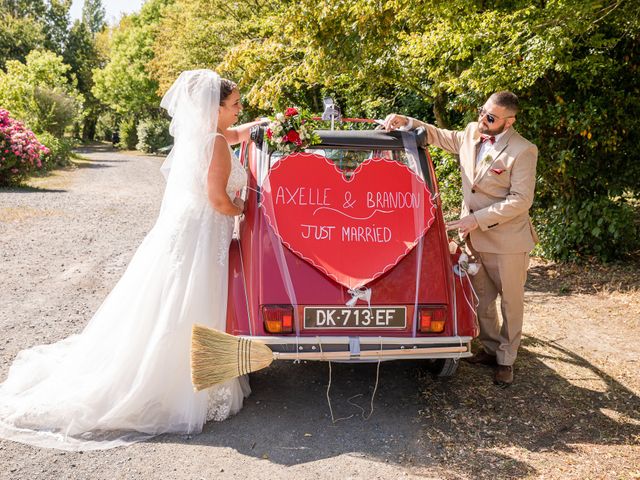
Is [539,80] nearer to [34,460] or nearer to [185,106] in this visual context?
[185,106]

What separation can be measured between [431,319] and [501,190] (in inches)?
53.2

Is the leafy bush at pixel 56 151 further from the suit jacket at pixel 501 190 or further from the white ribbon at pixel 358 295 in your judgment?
the white ribbon at pixel 358 295

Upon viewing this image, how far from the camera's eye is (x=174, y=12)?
104 ft


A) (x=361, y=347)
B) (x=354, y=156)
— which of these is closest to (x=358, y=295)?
(x=361, y=347)

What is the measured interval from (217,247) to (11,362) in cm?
227

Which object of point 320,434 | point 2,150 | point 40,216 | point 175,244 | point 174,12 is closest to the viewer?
point 320,434

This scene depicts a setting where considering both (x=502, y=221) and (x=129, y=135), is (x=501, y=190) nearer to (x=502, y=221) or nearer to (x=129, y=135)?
(x=502, y=221)

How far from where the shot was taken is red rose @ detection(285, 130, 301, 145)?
4660mm

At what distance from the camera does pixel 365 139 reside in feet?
15.8

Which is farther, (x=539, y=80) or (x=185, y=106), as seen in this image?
(x=539, y=80)

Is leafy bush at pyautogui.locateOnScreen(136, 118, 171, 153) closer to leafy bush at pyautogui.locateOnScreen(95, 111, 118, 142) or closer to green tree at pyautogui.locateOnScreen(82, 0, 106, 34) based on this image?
leafy bush at pyautogui.locateOnScreen(95, 111, 118, 142)

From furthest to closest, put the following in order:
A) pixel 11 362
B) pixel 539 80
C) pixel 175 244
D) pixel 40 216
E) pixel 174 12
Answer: pixel 174 12
pixel 40 216
pixel 539 80
pixel 11 362
pixel 175 244

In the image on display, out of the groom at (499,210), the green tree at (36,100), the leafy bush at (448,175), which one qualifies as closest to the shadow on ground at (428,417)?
the groom at (499,210)

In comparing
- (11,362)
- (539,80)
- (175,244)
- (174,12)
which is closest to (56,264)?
(11,362)
